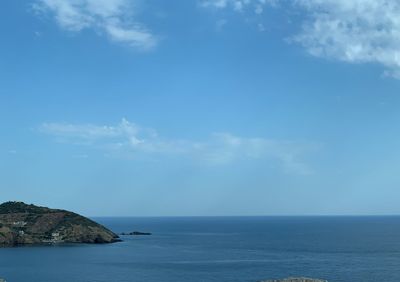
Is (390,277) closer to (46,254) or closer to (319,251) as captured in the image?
(319,251)

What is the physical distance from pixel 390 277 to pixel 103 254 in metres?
102

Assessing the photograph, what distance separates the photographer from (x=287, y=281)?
285ft

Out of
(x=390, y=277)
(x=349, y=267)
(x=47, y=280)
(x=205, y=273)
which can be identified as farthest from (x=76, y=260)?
(x=390, y=277)

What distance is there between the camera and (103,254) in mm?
186625

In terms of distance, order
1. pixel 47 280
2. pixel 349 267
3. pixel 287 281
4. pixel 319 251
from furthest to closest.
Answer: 1. pixel 319 251
2. pixel 349 267
3. pixel 47 280
4. pixel 287 281

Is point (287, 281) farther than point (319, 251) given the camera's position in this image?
No

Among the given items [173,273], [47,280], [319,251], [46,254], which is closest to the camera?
[47,280]

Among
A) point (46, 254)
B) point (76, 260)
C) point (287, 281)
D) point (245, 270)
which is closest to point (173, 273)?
point (245, 270)

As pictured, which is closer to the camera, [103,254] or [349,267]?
[349,267]

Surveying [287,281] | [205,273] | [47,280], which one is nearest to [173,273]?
[205,273]

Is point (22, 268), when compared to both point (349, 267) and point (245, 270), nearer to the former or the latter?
point (245, 270)

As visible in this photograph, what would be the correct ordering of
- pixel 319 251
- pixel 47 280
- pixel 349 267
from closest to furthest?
pixel 47 280 → pixel 349 267 → pixel 319 251

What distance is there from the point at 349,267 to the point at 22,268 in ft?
311

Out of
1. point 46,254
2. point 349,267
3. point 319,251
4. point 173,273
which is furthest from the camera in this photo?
point 319,251
